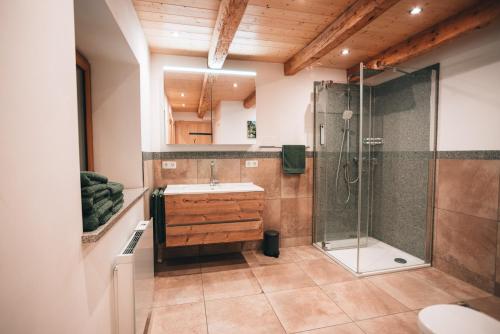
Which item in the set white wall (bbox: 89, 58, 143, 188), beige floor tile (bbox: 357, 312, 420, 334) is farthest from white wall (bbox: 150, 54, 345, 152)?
beige floor tile (bbox: 357, 312, 420, 334)

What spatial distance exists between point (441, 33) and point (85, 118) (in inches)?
123

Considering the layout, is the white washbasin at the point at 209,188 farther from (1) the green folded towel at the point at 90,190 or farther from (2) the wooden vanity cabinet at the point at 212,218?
(1) the green folded towel at the point at 90,190

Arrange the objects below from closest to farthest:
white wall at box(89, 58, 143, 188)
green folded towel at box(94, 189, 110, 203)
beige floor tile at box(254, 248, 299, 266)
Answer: green folded towel at box(94, 189, 110, 203) < white wall at box(89, 58, 143, 188) < beige floor tile at box(254, 248, 299, 266)

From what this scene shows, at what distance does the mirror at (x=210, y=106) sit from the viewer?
2.80m

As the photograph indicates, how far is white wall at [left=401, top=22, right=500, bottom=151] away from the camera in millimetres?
2043

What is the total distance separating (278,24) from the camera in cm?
219

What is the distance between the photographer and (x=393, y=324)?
1.76 meters

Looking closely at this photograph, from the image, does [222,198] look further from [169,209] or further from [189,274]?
[189,274]

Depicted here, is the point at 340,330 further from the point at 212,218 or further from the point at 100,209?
the point at 100,209

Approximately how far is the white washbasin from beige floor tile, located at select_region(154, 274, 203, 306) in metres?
0.86

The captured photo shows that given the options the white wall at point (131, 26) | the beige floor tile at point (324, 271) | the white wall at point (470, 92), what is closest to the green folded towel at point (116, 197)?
the white wall at point (131, 26)

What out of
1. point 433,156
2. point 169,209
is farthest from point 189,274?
point 433,156

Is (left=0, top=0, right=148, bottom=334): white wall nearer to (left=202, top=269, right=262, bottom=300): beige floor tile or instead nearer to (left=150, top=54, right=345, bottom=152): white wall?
(left=202, top=269, right=262, bottom=300): beige floor tile

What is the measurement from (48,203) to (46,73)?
1.28ft
